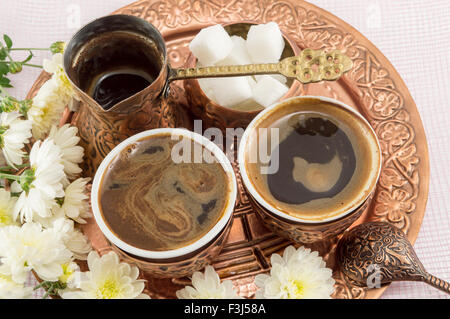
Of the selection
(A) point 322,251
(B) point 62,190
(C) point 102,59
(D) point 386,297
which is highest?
(C) point 102,59

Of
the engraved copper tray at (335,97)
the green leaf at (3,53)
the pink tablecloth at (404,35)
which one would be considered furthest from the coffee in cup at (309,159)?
the green leaf at (3,53)

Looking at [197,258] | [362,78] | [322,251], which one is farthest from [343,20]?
[197,258]

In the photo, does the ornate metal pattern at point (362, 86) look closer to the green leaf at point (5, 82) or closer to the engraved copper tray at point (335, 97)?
the engraved copper tray at point (335, 97)

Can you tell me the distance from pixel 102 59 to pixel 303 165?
21.1 inches

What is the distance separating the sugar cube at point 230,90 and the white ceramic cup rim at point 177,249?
0.14m

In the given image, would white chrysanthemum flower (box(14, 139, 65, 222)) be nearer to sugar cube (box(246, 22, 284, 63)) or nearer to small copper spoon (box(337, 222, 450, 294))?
sugar cube (box(246, 22, 284, 63))

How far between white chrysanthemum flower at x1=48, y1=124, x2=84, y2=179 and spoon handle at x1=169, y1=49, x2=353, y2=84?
0.90 ft

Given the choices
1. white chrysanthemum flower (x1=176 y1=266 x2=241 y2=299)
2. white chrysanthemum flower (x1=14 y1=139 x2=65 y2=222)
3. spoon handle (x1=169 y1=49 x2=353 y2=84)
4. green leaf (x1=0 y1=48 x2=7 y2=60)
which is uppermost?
green leaf (x1=0 y1=48 x2=7 y2=60)

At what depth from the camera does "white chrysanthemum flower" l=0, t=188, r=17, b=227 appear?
108 centimetres

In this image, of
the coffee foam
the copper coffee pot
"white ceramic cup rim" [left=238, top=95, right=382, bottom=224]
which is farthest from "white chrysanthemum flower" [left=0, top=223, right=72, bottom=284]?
"white ceramic cup rim" [left=238, top=95, right=382, bottom=224]

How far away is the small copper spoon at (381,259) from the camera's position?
1.05 metres

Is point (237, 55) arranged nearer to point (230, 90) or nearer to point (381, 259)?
point (230, 90)

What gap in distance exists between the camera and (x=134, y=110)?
1050 millimetres
